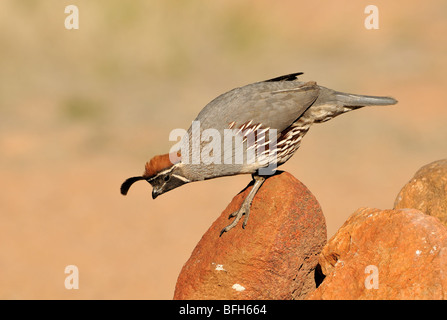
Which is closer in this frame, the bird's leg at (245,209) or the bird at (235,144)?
the bird's leg at (245,209)

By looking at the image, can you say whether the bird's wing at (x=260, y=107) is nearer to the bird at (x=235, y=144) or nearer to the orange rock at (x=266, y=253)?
the bird at (x=235, y=144)

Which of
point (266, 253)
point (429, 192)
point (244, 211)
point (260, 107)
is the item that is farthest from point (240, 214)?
point (429, 192)

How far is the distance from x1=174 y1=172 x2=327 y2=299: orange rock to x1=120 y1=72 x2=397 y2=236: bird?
279mm

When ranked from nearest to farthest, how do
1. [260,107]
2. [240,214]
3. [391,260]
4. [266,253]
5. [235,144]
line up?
[391,260] < [266,253] < [240,214] < [235,144] < [260,107]

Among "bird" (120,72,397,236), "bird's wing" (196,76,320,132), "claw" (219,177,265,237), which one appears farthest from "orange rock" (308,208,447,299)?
"bird's wing" (196,76,320,132)

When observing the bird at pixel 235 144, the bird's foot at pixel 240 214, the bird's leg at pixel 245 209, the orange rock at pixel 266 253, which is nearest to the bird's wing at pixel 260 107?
the bird at pixel 235 144

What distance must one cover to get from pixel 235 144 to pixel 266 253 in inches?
61.8

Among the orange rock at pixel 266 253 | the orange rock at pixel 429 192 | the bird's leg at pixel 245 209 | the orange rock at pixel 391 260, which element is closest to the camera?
the orange rock at pixel 391 260

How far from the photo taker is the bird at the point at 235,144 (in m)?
9.18

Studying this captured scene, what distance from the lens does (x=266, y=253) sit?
27.7 feet

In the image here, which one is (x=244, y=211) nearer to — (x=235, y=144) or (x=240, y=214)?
(x=240, y=214)

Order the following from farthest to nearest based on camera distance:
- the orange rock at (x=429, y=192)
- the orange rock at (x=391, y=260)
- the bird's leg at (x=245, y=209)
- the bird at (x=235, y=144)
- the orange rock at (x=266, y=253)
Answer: the orange rock at (x=429, y=192), the bird at (x=235, y=144), the bird's leg at (x=245, y=209), the orange rock at (x=266, y=253), the orange rock at (x=391, y=260)

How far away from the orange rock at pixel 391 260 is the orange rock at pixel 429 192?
135cm

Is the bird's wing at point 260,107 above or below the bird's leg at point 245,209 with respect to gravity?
above
